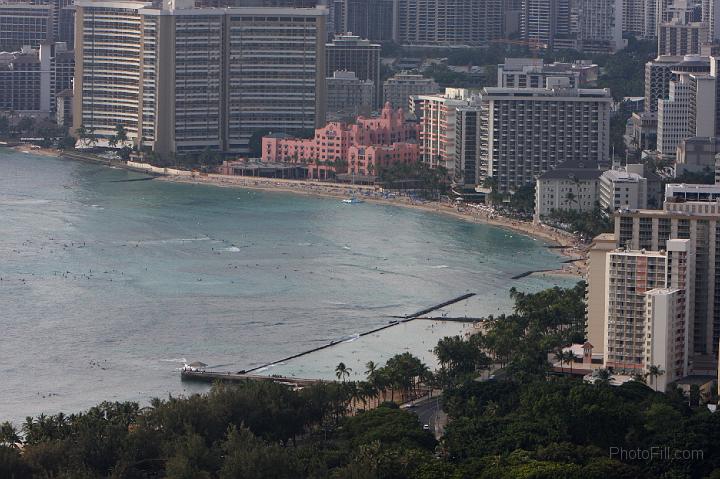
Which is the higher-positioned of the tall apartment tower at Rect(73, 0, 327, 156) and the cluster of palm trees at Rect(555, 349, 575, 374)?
the tall apartment tower at Rect(73, 0, 327, 156)

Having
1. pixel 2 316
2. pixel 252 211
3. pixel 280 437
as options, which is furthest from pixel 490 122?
pixel 280 437

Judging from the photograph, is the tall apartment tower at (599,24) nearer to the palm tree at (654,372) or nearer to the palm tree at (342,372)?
the palm tree at (342,372)

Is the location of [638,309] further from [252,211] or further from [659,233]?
[252,211]

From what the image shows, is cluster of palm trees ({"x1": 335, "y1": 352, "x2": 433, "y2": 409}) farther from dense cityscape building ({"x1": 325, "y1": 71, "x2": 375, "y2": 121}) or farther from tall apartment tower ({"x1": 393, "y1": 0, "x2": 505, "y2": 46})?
tall apartment tower ({"x1": 393, "y1": 0, "x2": 505, "y2": 46})

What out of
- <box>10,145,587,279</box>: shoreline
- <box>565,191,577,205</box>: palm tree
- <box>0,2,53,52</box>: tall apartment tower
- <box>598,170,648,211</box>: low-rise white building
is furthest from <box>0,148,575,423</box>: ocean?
<box>0,2,53,52</box>: tall apartment tower

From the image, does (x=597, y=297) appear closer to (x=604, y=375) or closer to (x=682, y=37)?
(x=604, y=375)

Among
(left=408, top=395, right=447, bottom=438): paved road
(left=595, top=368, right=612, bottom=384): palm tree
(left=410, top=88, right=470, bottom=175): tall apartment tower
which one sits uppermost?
(left=410, top=88, right=470, bottom=175): tall apartment tower

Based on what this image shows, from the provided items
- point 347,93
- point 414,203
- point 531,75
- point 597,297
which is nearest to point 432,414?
point 597,297
